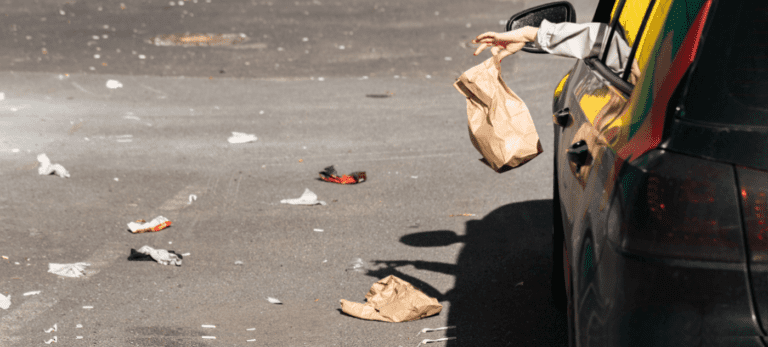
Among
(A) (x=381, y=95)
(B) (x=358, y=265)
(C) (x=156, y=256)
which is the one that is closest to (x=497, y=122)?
(B) (x=358, y=265)

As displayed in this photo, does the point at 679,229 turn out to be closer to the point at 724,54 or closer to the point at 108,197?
the point at 724,54

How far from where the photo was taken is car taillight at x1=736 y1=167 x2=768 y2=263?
1.54 m

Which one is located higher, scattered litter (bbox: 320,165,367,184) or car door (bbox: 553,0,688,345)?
car door (bbox: 553,0,688,345)

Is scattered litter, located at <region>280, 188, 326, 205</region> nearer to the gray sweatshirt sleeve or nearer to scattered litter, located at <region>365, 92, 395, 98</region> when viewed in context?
the gray sweatshirt sleeve

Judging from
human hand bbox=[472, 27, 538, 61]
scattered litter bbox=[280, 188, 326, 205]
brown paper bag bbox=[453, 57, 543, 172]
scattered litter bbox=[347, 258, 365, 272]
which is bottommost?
scattered litter bbox=[347, 258, 365, 272]

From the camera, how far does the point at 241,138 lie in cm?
795

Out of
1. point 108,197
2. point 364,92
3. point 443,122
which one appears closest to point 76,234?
point 108,197

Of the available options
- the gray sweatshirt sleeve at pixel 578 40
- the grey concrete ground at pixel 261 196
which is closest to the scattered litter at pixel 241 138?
the grey concrete ground at pixel 261 196

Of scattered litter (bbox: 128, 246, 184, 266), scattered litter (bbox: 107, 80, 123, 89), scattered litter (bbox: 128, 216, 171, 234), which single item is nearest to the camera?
scattered litter (bbox: 128, 246, 184, 266)

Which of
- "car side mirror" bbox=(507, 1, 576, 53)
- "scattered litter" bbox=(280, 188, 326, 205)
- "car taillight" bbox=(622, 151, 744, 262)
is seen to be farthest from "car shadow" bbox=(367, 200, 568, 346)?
"car taillight" bbox=(622, 151, 744, 262)

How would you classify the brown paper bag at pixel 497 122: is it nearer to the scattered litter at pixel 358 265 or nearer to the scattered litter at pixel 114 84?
the scattered litter at pixel 358 265

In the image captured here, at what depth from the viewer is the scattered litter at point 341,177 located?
668 cm

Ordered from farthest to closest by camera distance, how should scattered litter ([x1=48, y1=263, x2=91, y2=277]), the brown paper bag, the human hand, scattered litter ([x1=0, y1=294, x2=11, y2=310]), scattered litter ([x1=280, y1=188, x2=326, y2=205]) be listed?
scattered litter ([x1=280, y1=188, x2=326, y2=205]) → scattered litter ([x1=48, y1=263, x2=91, y2=277]) → scattered litter ([x1=0, y1=294, x2=11, y2=310]) → the brown paper bag → the human hand

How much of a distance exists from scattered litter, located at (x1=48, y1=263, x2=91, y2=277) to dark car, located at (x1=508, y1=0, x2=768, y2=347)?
390 centimetres
